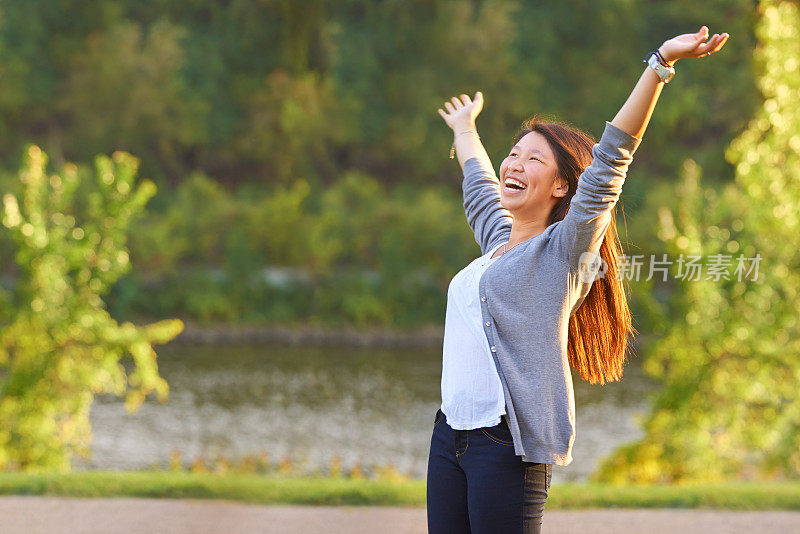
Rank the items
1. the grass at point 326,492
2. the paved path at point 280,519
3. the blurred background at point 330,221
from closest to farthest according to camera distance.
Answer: the paved path at point 280,519 → the grass at point 326,492 → the blurred background at point 330,221

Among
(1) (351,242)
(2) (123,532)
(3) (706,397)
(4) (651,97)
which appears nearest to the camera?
(4) (651,97)

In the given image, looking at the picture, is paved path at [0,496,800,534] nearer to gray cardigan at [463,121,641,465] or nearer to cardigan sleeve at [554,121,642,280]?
gray cardigan at [463,121,641,465]

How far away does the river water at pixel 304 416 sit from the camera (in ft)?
36.7

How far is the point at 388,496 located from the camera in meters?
4.67

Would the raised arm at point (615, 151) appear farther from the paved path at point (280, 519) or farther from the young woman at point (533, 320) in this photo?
the paved path at point (280, 519)

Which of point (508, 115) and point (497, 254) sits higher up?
point (508, 115)

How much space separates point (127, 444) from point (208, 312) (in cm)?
1380

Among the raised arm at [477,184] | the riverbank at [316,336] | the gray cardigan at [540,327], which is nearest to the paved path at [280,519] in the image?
the raised arm at [477,184]

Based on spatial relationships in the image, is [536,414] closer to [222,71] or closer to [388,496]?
[388,496]

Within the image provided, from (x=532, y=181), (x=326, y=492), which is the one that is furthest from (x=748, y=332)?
(x=532, y=181)

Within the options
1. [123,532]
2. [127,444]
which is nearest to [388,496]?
[123,532]

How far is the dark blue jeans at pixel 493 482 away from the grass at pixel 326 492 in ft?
8.71

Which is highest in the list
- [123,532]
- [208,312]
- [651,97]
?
[208,312]

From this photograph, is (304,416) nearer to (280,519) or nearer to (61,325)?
(61,325)
